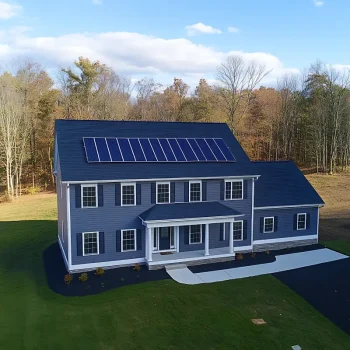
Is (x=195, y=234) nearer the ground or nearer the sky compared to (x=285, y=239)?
nearer the sky

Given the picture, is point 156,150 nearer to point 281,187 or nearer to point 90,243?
point 90,243

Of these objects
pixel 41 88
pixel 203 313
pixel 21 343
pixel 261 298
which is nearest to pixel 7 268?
pixel 21 343

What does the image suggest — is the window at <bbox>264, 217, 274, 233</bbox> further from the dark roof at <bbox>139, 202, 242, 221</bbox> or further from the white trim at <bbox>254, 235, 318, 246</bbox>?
the dark roof at <bbox>139, 202, 242, 221</bbox>

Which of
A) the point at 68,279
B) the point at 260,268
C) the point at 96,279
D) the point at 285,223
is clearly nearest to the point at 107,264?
the point at 96,279

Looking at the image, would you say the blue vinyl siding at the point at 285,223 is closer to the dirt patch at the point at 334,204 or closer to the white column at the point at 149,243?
the dirt patch at the point at 334,204

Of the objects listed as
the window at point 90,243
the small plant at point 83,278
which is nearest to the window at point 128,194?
the window at point 90,243

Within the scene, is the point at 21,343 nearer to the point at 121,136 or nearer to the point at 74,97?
the point at 121,136
